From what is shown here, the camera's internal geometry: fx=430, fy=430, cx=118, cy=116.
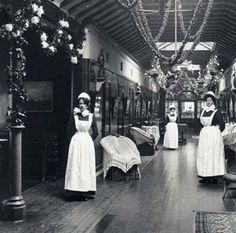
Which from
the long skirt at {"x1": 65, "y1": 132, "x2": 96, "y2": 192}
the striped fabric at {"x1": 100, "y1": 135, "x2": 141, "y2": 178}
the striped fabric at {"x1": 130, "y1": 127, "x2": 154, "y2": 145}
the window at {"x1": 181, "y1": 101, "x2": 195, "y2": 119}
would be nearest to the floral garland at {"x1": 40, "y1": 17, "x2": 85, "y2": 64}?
the long skirt at {"x1": 65, "y1": 132, "x2": 96, "y2": 192}

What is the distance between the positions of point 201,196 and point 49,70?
3.90 metres

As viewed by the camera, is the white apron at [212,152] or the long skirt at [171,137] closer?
the white apron at [212,152]

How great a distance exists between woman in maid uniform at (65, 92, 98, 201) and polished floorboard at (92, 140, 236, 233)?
1.73 feet

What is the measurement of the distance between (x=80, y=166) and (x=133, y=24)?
494 centimetres

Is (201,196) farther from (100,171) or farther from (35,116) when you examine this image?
(35,116)

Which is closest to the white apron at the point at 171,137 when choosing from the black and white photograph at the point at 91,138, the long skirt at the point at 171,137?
the long skirt at the point at 171,137

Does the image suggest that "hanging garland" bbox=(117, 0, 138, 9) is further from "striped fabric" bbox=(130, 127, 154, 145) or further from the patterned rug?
"striped fabric" bbox=(130, 127, 154, 145)

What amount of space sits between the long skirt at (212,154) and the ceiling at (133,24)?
8.18 feet

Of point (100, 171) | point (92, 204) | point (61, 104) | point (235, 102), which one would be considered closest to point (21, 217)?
point (92, 204)

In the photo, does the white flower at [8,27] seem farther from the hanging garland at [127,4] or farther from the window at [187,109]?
the window at [187,109]

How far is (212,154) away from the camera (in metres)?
8.23

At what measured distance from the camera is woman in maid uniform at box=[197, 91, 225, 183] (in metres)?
8.20

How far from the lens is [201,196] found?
7020mm

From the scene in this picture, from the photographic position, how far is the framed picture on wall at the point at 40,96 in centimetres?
872
